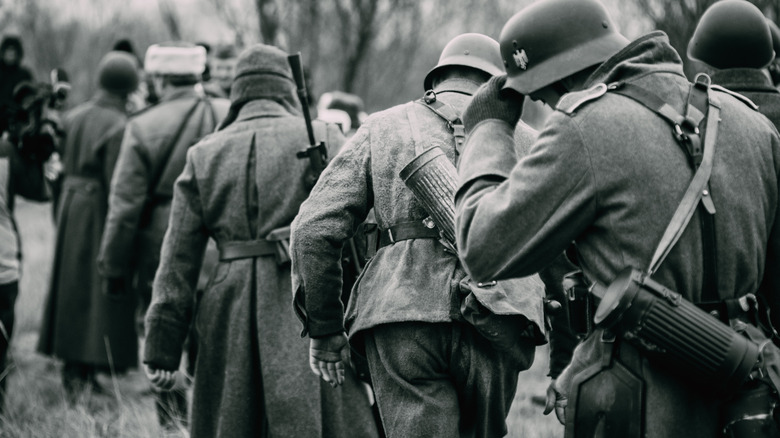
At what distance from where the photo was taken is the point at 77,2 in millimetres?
17625

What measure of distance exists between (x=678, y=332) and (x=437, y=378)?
1.13m

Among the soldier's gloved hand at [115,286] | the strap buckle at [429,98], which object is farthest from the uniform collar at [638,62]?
the soldier's gloved hand at [115,286]

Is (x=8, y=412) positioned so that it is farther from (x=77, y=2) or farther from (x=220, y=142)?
(x=77, y=2)

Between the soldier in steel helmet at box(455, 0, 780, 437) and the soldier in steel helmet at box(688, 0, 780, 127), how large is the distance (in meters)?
1.73

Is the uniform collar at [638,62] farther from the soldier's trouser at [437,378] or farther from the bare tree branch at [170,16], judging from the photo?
the bare tree branch at [170,16]

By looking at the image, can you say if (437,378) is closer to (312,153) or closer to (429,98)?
(429,98)

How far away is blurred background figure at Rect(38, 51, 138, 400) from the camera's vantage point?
7172 mm

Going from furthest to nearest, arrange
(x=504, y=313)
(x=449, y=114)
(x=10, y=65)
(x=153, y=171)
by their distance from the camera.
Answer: (x=10, y=65)
(x=153, y=171)
(x=449, y=114)
(x=504, y=313)

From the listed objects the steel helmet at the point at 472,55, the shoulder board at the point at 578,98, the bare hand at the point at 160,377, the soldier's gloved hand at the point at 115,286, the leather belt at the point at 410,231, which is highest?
the shoulder board at the point at 578,98

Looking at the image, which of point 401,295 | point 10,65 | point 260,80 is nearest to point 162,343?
point 260,80

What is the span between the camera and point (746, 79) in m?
4.38

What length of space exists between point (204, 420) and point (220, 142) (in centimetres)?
123

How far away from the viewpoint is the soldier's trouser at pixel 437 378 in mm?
3361

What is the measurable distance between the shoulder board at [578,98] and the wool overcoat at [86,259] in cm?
503
